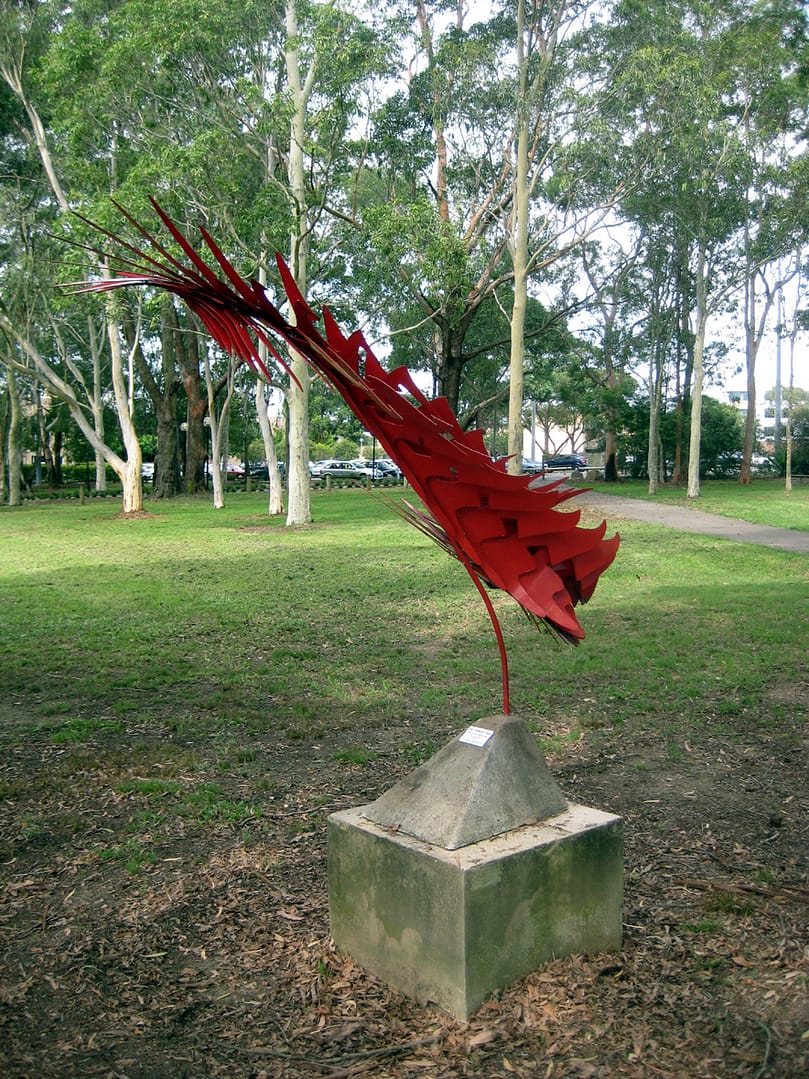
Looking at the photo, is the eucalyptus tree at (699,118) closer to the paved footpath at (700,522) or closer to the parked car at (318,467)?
the paved footpath at (700,522)

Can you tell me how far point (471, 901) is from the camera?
3.46 m

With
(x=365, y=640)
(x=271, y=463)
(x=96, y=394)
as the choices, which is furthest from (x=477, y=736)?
(x=96, y=394)

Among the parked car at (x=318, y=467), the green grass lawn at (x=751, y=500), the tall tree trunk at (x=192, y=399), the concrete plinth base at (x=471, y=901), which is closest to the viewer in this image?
the concrete plinth base at (x=471, y=901)

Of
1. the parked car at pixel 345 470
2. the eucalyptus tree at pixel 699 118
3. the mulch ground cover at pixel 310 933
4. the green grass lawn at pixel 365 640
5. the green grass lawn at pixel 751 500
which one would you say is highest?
the eucalyptus tree at pixel 699 118

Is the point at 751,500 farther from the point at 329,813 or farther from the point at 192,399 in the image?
the point at 329,813

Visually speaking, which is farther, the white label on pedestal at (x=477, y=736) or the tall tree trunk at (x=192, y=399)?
the tall tree trunk at (x=192, y=399)

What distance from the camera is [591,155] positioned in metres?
22.7

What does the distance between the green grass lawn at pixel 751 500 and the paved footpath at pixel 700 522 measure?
588mm

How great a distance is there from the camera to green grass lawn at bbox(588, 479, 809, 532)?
81.4 feet

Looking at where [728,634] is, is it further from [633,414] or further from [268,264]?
[633,414]

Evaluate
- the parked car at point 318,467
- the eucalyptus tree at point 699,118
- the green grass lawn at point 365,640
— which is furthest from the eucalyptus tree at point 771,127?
the parked car at point 318,467

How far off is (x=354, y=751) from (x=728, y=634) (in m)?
5.24

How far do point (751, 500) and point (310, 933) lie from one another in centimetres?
2981

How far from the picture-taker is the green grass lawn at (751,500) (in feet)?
81.4
